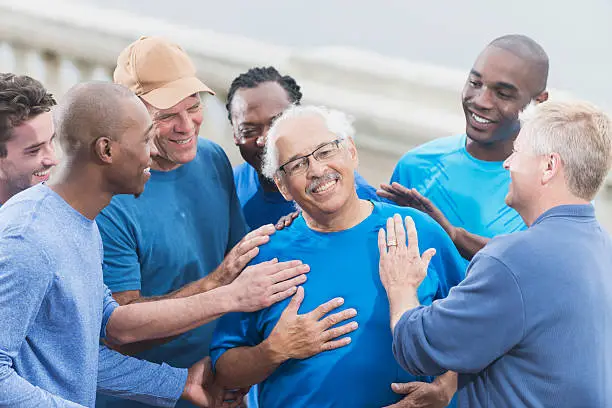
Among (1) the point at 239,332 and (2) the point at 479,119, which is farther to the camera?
(2) the point at 479,119

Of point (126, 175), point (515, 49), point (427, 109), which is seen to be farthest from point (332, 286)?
point (427, 109)

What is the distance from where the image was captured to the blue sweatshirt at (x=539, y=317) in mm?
1975

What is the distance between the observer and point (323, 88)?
465 cm

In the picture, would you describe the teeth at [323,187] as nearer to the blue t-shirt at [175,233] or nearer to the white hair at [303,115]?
the white hair at [303,115]

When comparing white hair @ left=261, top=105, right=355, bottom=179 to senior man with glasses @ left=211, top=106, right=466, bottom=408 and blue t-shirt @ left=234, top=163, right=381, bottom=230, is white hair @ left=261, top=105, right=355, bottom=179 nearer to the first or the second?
senior man with glasses @ left=211, top=106, right=466, bottom=408

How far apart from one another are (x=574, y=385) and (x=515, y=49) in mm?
1173

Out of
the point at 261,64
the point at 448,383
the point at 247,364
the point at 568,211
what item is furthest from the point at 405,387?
the point at 261,64

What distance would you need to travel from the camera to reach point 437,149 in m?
3.02

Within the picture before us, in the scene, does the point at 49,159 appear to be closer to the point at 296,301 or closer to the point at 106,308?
the point at 106,308

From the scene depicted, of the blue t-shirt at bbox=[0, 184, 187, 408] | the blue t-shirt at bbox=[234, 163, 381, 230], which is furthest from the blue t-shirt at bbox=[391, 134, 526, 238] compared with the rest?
the blue t-shirt at bbox=[0, 184, 187, 408]

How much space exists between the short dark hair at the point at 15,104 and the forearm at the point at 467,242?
1082mm

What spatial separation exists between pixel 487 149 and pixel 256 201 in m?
0.67

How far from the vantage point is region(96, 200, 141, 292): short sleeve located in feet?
8.54

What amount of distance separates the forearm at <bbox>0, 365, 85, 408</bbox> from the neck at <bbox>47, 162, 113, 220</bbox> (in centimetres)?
36
